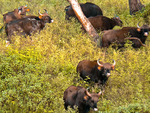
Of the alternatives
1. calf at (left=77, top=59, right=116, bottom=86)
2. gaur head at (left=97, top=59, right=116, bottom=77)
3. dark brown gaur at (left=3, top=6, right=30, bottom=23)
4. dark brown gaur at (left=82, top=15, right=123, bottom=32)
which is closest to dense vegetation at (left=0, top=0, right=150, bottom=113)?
calf at (left=77, top=59, right=116, bottom=86)

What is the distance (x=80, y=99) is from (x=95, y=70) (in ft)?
5.11

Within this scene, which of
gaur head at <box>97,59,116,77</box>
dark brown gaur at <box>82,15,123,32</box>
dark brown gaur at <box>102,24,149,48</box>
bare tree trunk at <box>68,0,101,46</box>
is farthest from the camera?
dark brown gaur at <box>82,15,123,32</box>

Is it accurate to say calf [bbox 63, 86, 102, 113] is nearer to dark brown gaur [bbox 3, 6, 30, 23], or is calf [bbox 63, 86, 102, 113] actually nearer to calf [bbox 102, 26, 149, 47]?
calf [bbox 102, 26, 149, 47]

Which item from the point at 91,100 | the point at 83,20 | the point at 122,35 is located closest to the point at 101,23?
the point at 83,20

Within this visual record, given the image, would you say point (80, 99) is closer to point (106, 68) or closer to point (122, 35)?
point (106, 68)

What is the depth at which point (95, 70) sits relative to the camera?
8.66 meters

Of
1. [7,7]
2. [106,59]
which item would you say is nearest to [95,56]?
[106,59]

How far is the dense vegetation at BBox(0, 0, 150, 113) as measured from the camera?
278 inches

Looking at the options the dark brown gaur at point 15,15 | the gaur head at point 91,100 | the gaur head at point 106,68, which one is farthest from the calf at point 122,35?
the dark brown gaur at point 15,15

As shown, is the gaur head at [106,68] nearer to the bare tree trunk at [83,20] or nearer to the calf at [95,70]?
the calf at [95,70]

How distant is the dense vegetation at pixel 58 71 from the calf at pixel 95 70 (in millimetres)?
246

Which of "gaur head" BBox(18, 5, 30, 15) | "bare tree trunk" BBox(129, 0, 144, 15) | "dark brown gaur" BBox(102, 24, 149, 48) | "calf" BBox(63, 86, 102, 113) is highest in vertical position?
"gaur head" BBox(18, 5, 30, 15)

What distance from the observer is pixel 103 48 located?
10.8 m

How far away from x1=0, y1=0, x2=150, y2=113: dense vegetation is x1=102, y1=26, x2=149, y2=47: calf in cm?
37
